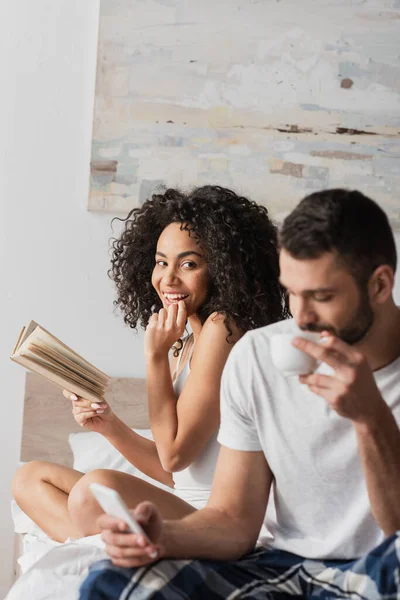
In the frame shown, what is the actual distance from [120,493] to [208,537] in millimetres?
267

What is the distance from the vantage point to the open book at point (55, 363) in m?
1.81

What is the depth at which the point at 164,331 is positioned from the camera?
2.01 m

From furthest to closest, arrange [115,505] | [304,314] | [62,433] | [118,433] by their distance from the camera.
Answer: [62,433], [118,433], [304,314], [115,505]

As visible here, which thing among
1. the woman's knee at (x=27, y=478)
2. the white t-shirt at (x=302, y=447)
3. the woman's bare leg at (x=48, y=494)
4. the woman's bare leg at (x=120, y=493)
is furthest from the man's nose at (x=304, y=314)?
the woman's knee at (x=27, y=478)

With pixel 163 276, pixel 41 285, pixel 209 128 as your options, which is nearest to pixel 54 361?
pixel 163 276

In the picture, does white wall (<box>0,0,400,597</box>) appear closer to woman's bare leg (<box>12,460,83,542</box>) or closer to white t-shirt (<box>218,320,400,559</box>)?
woman's bare leg (<box>12,460,83,542</box>)

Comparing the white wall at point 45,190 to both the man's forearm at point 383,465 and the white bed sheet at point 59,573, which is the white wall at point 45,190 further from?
the man's forearm at point 383,465

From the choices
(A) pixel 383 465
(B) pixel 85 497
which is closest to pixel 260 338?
(A) pixel 383 465

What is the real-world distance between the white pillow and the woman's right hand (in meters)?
0.52

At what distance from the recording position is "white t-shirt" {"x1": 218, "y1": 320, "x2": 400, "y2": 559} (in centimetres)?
142

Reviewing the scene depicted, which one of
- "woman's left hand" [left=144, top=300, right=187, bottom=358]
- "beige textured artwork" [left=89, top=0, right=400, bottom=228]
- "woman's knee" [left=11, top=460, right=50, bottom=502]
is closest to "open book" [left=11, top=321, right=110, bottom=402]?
"woman's left hand" [left=144, top=300, right=187, bottom=358]

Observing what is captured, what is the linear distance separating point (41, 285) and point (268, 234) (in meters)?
1.14

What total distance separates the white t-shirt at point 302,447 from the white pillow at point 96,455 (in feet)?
3.53

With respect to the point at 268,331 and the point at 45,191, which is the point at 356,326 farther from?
the point at 45,191
